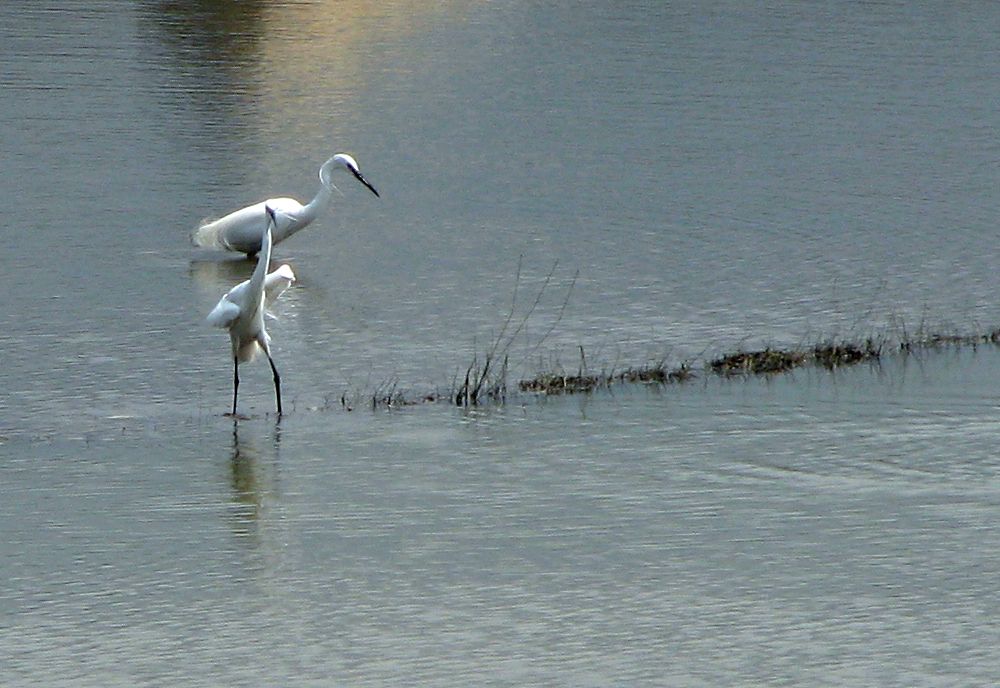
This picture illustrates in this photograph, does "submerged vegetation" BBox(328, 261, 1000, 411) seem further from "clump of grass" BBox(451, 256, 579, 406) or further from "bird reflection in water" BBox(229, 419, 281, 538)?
"bird reflection in water" BBox(229, 419, 281, 538)

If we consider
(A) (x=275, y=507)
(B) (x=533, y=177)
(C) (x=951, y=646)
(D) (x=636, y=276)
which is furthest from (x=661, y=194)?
(C) (x=951, y=646)

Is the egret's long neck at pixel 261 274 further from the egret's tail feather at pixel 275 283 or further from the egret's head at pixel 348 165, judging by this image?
the egret's head at pixel 348 165

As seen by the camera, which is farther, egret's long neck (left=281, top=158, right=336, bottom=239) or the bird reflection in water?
egret's long neck (left=281, top=158, right=336, bottom=239)

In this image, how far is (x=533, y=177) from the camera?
15367mm

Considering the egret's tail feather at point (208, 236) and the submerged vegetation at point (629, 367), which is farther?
the egret's tail feather at point (208, 236)

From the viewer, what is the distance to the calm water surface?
605 cm

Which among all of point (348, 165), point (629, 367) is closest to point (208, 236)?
point (348, 165)

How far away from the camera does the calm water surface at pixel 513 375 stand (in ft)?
19.9

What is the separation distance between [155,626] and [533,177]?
971 centimetres

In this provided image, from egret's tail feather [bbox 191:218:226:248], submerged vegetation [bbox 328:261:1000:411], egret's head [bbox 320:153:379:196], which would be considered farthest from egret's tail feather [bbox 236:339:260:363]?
egret's head [bbox 320:153:379:196]

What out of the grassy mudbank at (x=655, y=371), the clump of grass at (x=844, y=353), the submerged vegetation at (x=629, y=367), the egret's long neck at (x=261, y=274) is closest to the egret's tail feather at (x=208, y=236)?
the submerged vegetation at (x=629, y=367)

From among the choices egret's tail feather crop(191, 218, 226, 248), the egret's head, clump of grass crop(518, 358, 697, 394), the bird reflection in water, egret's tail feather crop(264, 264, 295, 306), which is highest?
the egret's head

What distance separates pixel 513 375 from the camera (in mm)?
9508

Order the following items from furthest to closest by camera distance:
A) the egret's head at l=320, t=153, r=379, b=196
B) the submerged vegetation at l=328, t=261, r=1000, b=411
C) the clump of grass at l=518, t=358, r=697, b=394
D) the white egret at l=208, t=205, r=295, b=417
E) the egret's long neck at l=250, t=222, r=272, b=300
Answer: the egret's head at l=320, t=153, r=379, b=196, the clump of grass at l=518, t=358, r=697, b=394, the submerged vegetation at l=328, t=261, r=1000, b=411, the white egret at l=208, t=205, r=295, b=417, the egret's long neck at l=250, t=222, r=272, b=300
